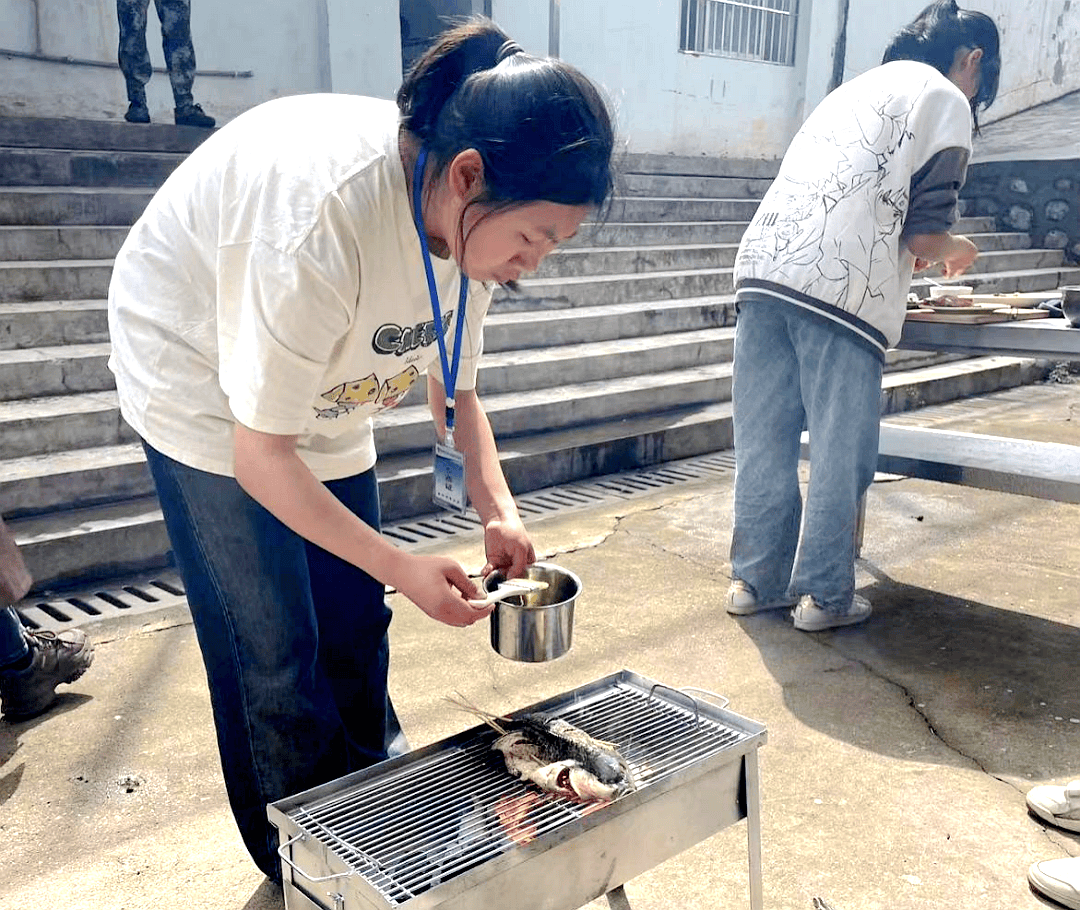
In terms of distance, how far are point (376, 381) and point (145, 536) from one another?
257cm

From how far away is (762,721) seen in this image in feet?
10.0

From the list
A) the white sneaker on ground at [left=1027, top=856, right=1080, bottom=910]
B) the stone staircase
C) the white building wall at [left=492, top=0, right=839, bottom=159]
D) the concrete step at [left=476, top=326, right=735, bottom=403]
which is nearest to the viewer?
the white sneaker on ground at [left=1027, top=856, right=1080, bottom=910]

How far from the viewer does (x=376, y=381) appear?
6.07 feet

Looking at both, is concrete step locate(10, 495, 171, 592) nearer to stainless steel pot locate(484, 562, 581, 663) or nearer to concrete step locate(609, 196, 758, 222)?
stainless steel pot locate(484, 562, 581, 663)

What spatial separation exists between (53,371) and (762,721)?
3.53 metres

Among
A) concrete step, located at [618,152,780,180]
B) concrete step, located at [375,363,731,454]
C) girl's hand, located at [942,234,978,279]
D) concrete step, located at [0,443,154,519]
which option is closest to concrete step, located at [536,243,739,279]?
concrete step, located at [375,363,731,454]

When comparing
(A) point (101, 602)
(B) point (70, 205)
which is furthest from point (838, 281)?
(B) point (70, 205)

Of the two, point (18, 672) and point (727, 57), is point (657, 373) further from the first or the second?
point (727, 57)

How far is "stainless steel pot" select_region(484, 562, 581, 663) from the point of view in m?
1.92

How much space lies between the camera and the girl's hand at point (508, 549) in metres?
2.00

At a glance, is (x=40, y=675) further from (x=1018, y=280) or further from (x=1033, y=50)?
(x=1033, y=50)

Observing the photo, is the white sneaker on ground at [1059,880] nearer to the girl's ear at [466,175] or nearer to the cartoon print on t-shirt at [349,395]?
the cartoon print on t-shirt at [349,395]

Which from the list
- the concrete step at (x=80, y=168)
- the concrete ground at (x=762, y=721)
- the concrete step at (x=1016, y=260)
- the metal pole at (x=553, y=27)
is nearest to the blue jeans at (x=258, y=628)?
the concrete ground at (x=762, y=721)

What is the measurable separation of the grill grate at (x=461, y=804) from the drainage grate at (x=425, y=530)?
82.8 inches
